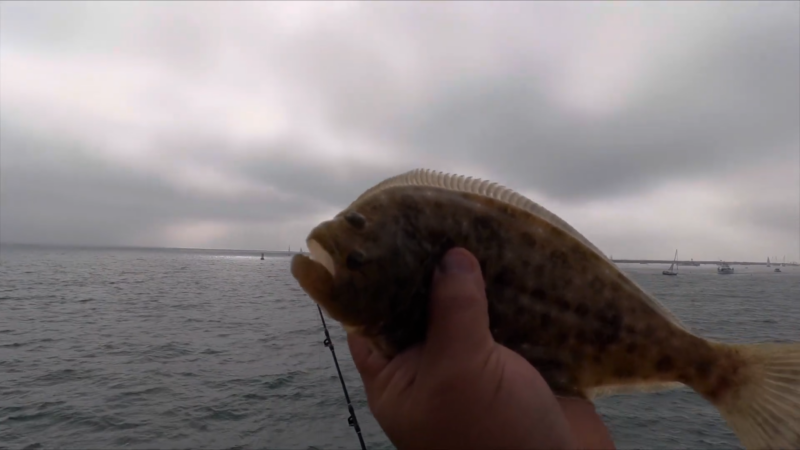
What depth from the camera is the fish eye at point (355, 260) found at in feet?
7.52

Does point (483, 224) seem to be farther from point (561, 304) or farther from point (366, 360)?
point (366, 360)

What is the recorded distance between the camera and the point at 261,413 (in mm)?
12109

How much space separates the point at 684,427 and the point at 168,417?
1353cm

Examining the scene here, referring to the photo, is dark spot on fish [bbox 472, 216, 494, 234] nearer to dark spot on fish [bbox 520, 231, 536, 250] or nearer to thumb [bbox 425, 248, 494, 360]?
dark spot on fish [bbox 520, 231, 536, 250]

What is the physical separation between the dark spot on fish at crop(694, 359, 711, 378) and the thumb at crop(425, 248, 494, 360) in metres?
1.49

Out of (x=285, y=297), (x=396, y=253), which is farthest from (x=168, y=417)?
(x=285, y=297)

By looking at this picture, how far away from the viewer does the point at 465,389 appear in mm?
1990

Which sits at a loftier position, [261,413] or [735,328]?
[735,328]

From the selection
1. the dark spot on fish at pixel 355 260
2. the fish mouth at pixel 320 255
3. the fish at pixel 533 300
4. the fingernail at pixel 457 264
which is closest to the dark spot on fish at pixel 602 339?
the fish at pixel 533 300

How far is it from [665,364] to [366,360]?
1.83 m

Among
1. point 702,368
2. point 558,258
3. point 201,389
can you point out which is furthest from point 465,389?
point 201,389

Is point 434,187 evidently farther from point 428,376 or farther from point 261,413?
point 261,413

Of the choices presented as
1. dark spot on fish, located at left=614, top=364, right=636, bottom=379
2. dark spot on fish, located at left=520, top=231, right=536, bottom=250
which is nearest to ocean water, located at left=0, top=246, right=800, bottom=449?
dark spot on fish, located at left=614, top=364, right=636, bottom=379

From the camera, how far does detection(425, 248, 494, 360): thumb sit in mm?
2043
